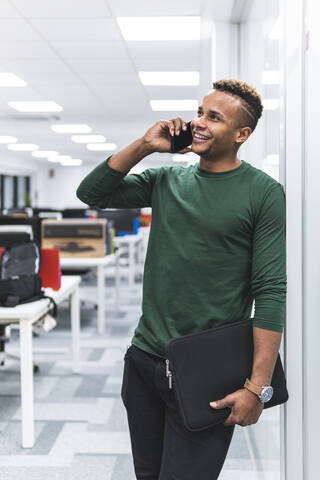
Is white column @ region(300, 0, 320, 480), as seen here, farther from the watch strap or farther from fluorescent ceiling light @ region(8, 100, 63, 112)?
fluorescent ceiling light @ region(8, 100, 63, 112)

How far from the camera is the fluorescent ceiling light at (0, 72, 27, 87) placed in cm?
546

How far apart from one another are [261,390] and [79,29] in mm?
3745

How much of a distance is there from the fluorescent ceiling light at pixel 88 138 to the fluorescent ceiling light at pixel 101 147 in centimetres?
58

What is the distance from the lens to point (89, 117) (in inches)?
319

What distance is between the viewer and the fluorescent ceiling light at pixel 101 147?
11945 mm

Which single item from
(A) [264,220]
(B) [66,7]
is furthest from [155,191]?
(B) [66,7]

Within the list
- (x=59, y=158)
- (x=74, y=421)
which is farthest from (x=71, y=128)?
(x=74, y=421)

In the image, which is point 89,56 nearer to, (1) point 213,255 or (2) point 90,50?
(2) point 90,50

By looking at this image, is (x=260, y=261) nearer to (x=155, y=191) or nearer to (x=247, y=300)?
(x=247, y=300)

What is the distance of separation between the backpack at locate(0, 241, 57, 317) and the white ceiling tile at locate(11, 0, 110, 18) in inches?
73.7

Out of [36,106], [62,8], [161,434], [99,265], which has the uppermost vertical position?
[36,106]

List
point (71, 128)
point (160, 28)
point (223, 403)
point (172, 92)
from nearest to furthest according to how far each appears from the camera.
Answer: point (223, 403) < point (160, 28) < point (172, 92) < point (71, 128)

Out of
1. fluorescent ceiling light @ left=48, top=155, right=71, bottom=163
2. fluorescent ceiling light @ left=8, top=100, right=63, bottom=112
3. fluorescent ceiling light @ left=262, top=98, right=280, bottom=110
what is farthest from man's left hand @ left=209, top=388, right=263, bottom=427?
fluorescent ceiling light @ left=48, top=155, right=71, bottom=163

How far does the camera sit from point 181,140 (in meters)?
1.17
